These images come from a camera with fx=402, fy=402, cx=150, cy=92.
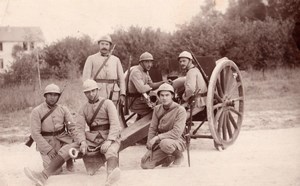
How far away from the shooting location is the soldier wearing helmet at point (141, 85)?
7.26 meters

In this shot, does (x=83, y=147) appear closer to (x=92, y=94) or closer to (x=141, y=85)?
(x=92, y=94)

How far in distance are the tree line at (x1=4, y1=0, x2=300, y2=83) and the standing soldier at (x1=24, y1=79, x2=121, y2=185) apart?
885 cm

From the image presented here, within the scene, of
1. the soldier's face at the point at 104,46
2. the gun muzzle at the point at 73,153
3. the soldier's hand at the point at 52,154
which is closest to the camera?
the gun muzzle at the point at 73,153

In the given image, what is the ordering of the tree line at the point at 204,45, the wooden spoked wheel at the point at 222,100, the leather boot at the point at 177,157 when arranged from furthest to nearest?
the tree line at the point at 204,45, the wooden spoked wheel at the point at 222,100, the leather boot at the point at 177,157

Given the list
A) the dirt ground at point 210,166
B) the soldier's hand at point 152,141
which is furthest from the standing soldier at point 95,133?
the soldier's hand at point 152,141

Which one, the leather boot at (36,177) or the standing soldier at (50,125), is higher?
the standing soldier at (50,125)

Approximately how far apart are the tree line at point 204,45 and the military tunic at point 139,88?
Result: 6.96m

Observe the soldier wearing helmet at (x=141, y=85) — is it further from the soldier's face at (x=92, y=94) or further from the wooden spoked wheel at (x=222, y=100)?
the soldier's face at (x=92, y=94)

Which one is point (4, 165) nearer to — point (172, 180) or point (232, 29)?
point (172, 180)

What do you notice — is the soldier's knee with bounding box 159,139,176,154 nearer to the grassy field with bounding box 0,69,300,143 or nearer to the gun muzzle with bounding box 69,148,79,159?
the gun muzzle with bounding box 69,148,79,159

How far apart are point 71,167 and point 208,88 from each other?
2609 mm

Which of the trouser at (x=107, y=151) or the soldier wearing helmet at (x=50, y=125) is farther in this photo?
the soldier wearing helmet at (x=50, y=125)

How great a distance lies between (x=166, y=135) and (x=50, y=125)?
173 centimetres

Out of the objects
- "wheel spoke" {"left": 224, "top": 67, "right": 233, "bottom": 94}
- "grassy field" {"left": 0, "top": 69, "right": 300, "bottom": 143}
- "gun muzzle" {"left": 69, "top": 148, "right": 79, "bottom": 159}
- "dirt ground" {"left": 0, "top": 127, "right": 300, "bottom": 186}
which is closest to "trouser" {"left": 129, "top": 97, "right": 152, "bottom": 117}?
"dirt ground" {"left": 0, "top": 127, "right": 300, "bottom": 186}
